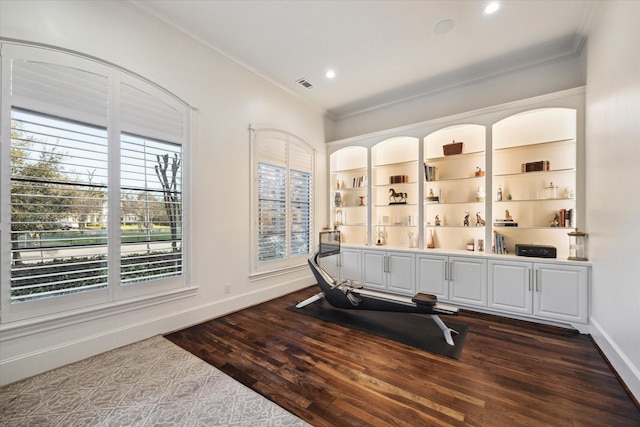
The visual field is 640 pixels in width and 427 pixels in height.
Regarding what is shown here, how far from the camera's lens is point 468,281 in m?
3.86

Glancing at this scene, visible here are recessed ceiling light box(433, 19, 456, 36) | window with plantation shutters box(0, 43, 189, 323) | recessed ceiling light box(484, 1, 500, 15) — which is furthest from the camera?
recessed ceiling light box(433, 19, 456, 36)

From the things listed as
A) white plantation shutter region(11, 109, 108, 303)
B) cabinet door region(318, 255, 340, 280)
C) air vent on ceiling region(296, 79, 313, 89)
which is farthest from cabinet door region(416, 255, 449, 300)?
white plantation shutter region(11, 109, 108, 303)

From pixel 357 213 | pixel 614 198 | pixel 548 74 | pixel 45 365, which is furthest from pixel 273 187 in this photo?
pixel 548 74

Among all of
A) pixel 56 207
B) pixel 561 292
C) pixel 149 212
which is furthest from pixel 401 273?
pixel 56 207

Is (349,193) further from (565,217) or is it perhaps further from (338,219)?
(565,217)

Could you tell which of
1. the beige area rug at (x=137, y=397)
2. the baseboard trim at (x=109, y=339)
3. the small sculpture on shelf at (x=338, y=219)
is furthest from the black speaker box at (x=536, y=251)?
the baseboard trim at (x=109, y=339)

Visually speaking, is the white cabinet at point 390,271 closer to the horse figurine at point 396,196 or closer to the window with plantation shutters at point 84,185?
the horse figurine at point 396,196

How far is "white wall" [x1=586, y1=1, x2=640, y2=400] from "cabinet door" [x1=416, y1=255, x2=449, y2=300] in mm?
1590

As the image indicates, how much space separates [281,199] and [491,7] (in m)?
3.69

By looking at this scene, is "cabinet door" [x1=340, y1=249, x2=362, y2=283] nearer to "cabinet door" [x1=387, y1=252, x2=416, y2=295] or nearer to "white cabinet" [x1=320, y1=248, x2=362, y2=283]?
"white cabinet" [x1=320, y1=248, x2=362, y2=283]

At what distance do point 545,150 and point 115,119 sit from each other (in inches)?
215

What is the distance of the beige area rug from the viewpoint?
71.2 inches

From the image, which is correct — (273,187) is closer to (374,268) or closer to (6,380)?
(374,268)

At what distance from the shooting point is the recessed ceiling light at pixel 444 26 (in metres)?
3.12
